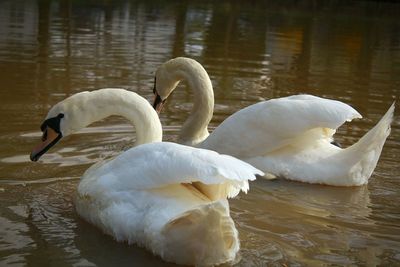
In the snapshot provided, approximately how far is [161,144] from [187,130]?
2.58m

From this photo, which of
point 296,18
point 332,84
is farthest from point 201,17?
point 332,84

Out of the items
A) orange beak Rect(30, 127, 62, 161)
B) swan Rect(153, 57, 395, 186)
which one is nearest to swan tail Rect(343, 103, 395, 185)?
swan Rect(153, 57, 395, 186)

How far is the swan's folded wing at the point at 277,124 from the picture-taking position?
5588 millimetres

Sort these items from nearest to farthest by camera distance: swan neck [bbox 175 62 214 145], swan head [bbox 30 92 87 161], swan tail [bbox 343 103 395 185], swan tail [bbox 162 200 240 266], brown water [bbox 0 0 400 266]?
swan tail [bbox 162 200 240 266], brown water [bbox 0 0 400 266], swan head [bbox 30 92 87 161], swan tail [bbox 343 103 395 185], swan neck [bbox 175 62 214 145]

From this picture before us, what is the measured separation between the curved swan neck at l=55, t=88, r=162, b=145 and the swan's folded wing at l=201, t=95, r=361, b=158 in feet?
3.47

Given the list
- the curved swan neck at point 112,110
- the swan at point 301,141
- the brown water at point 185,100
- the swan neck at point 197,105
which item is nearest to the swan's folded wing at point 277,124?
the swan at point 301,141

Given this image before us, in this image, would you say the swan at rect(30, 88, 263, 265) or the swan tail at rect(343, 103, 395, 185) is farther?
the swan tail at rect(343, 103, 395, 185)

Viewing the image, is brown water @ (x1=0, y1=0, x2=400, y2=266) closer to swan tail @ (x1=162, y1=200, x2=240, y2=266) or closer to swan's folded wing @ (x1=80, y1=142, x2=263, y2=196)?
swan tail @ (x1=162, y1=200, x2=240, y2=266)

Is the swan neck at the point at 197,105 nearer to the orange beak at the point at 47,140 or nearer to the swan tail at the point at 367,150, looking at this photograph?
the swan tail at the point at 367,150

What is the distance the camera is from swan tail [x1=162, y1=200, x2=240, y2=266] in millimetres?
3699

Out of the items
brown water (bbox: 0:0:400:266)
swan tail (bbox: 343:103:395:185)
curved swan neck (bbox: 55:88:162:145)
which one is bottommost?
brown water (bbox: 0:0:400:266)

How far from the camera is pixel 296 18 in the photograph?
80.2 feet

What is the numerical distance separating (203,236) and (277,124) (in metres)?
2.16

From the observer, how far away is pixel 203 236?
12.4 ft
